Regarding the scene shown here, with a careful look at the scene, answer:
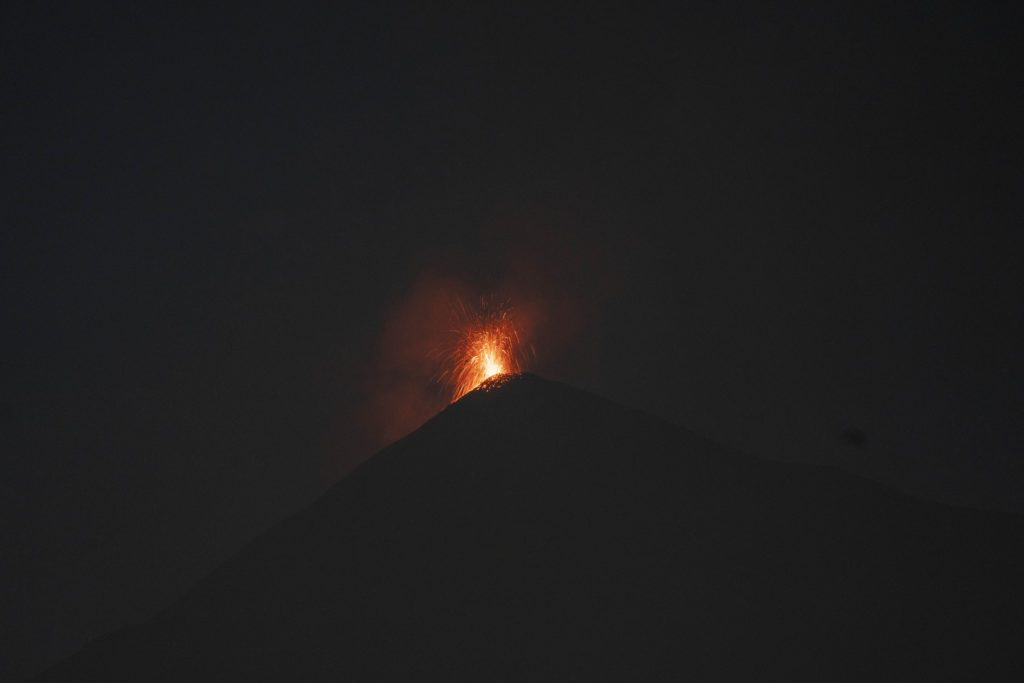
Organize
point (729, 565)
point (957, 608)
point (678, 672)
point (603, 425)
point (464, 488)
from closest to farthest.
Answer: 1. point (678, 672)
2. point (957, 608)
3. point (729, 565)
4. point (464, 488)
5. point (603, 425)

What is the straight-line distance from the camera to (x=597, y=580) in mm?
16234

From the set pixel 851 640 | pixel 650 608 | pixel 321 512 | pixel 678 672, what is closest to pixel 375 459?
pixel 321 512

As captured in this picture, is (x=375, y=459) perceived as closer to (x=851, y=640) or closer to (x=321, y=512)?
(x=321, y=512)

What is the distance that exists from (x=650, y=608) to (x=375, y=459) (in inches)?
422

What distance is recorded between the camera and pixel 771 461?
21.1 m

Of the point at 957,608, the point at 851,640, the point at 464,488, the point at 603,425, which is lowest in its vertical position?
the point at 851,640

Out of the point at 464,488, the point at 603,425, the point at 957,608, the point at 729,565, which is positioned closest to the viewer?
the point at 957,608

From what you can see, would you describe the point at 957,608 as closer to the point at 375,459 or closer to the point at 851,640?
the point at 851,640

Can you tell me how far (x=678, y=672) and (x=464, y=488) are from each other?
857 cm

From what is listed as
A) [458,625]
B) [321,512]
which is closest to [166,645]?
[321,512]

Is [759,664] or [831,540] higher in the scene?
[831,540]

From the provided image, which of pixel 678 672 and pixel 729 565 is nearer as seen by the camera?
pixel 678 672

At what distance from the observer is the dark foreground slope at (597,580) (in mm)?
14227

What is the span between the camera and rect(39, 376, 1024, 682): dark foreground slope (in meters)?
14.2
